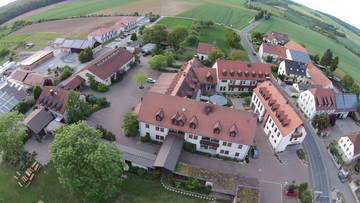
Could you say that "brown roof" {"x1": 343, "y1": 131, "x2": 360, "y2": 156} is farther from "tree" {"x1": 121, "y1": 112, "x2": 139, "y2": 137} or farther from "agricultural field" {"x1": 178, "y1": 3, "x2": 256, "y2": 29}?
"agricultural field" {"x1": 178, "y1": 3, "x2": 256, "y2": 29}

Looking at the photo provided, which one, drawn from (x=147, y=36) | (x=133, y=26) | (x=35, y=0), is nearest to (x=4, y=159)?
(x=147, y=36)

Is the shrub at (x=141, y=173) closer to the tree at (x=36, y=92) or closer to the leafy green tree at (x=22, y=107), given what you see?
the leafy green tree at (x=22, y=107)

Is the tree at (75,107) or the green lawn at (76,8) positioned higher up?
the tree at (75,107)

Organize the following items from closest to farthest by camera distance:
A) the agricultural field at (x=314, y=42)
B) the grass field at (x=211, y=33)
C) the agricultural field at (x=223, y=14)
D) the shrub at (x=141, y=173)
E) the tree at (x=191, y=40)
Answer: the shrub at (x=141, y=173)
the tree at (x=191, y=40)
the agricultural field at (x=314, y=42)
the grass field at (x=211, y=33)
the agricultural field at (x=223, y=14)

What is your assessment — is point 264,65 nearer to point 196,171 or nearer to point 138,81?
point 138,81

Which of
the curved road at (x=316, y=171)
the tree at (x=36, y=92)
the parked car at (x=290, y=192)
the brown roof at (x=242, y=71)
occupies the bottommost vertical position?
the curved road at (x=316, y=171)

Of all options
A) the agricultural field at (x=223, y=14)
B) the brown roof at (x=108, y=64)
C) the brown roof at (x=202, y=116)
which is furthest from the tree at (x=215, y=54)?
the agricultural field at (x=223, y=14)

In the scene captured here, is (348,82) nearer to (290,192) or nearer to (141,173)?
(290,192)

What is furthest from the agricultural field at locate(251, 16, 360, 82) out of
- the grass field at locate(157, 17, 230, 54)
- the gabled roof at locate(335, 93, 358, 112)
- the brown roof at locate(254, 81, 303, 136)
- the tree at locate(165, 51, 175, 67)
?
the tree at locate(165, 51, 175, 67)
